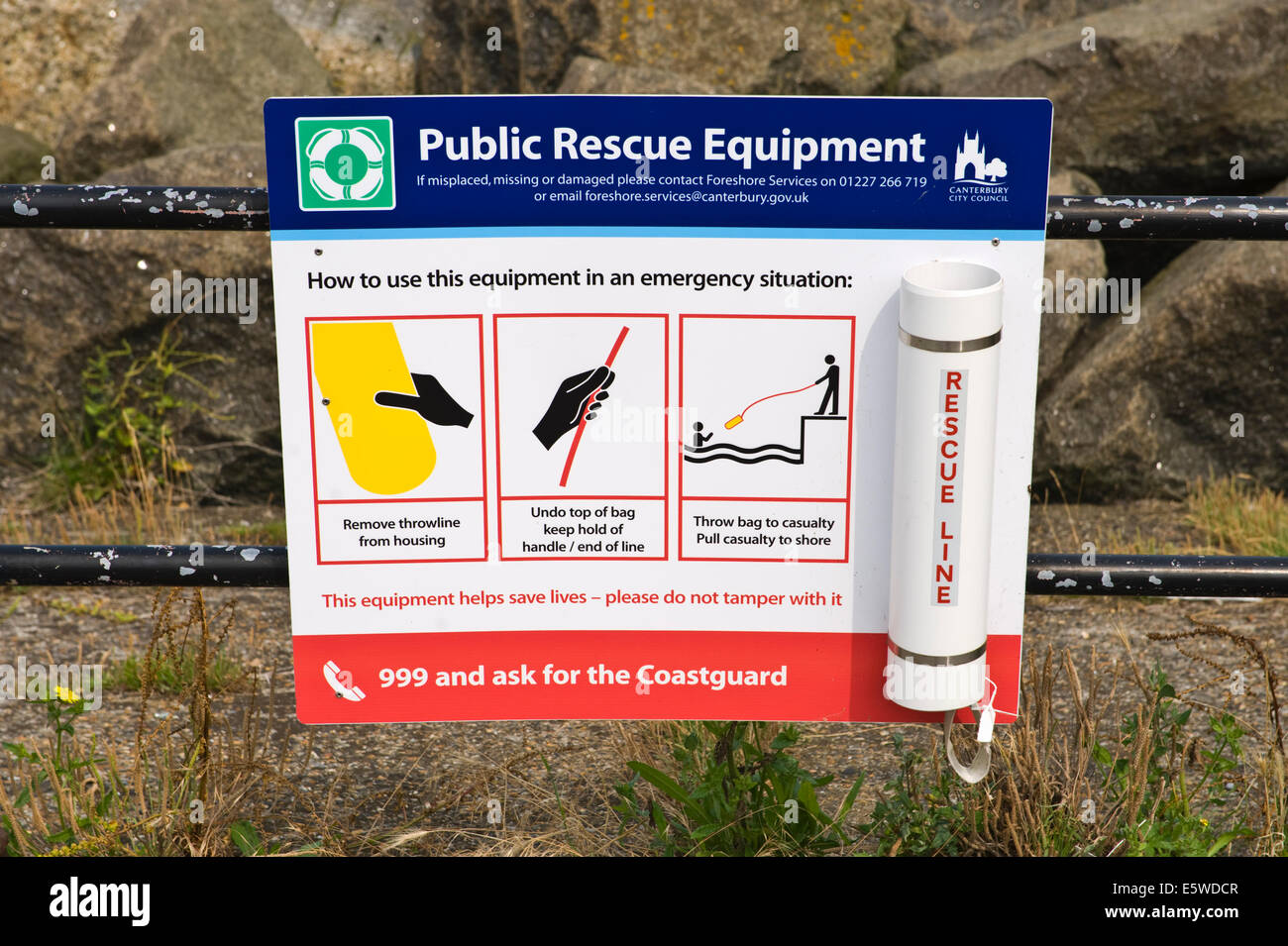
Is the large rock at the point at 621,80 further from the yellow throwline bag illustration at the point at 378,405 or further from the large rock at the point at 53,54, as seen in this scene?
the yellow throwline bag illustration at the point at 378,405

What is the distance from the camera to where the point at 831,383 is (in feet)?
7.33

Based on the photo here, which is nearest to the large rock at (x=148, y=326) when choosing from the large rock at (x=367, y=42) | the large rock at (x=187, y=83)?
the large rock at (x=187, y=83)

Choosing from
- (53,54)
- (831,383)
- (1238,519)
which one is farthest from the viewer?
(53,54)

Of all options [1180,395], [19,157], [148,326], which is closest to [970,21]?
[1180,395]

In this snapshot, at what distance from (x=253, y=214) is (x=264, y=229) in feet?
0.09

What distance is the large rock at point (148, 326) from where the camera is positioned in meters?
5.11

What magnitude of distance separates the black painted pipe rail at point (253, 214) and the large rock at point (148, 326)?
2823mm

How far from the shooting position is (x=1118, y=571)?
239cm

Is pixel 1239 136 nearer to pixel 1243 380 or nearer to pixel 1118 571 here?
pixel 1243 380

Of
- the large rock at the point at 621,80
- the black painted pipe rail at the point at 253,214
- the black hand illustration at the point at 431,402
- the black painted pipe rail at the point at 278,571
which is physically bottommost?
the black painted pipe rail at the point at 278,571

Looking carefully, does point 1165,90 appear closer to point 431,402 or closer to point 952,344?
point 952,344

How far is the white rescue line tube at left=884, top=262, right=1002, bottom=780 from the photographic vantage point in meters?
2.12

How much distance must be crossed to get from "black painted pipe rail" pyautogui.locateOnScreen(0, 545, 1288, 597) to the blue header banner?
0.60 metres

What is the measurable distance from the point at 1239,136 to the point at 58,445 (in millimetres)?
4724
